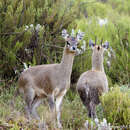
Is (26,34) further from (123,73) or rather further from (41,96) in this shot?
(123,73)

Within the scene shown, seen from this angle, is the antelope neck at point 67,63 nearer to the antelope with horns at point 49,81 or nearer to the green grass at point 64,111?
the antelope with horns at point 49,81

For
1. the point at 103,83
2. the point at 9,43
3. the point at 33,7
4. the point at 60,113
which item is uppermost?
the point at 33,7

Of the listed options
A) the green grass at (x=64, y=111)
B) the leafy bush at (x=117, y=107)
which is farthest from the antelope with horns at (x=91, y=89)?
the leafy bush at (x=117, y=107)

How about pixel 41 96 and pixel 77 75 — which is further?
pixel 77 75

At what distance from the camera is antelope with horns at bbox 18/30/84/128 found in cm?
639

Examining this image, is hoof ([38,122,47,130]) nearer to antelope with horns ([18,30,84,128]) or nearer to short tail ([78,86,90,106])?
short tail ([78,86,90,106])

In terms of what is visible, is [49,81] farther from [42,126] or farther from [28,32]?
[42,126]

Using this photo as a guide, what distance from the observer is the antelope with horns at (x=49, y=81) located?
21.0ft

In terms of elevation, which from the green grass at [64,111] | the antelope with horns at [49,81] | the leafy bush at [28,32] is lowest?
the green grass at [64,111]

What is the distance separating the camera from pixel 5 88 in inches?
282

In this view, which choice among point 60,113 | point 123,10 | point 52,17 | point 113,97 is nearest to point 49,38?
point 52,17

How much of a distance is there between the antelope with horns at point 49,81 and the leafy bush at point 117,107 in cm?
108

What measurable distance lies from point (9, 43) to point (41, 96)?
1.32 metres

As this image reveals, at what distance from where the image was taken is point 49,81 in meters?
6.49
